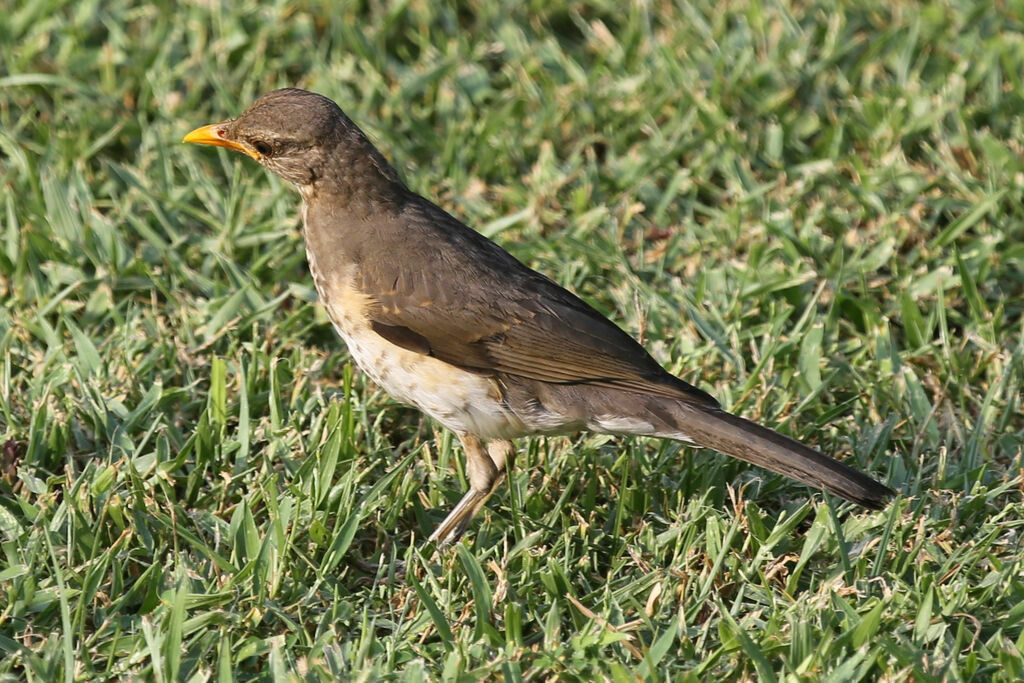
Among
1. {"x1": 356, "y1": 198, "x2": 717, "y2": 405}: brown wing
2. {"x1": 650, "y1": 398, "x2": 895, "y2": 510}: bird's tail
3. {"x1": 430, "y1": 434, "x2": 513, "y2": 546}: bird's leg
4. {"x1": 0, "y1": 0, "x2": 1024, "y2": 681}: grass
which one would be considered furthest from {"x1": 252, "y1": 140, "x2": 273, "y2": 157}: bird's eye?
{"x1": 650, "y1": 398, "x2": 895, "y2": 510}: bird's tail

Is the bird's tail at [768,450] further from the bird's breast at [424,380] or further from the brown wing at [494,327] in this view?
the bird's breast at [424,380]

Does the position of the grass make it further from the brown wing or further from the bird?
the brown wing

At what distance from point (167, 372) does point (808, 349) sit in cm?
265

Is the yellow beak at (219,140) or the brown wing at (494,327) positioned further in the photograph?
the yellow beak at (219,140)

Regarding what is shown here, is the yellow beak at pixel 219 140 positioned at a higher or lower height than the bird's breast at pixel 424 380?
higher

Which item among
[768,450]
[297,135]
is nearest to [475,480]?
[768,450]

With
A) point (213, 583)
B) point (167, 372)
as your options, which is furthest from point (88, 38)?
point (213, 583)

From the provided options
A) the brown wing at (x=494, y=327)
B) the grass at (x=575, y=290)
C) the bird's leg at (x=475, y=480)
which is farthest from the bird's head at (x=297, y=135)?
the bird's leg at (x=475, y=480)

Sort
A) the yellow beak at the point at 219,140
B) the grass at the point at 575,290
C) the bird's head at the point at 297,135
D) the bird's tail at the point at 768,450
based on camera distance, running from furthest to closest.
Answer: the yellow beak at the point at 219,140
the bird's head at the point at 297,135
the bird's tail at the point at 768,450
the grass at the point at 575,290

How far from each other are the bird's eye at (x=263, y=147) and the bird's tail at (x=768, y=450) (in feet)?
5.74

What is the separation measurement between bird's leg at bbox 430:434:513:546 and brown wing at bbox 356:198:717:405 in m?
0.31

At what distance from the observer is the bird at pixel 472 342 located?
196 inches

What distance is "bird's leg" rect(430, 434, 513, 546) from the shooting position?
16.4 ft

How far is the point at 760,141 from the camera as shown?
24.3ft
